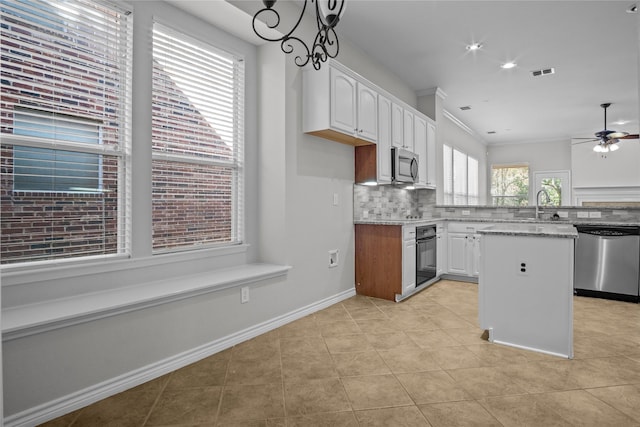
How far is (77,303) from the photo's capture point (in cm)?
196

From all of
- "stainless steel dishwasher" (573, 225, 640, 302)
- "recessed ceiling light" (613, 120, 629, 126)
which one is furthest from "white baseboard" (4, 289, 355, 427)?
"recessed ceiling light" (613, 120, 629, 126)

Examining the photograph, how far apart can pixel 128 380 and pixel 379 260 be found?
267cm

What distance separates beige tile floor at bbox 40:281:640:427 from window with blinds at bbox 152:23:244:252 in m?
1.03

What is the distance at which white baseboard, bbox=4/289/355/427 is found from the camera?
170 centimetres

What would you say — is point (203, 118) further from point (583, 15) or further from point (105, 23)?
point (583, 15)

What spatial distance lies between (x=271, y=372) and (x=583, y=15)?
438 cm

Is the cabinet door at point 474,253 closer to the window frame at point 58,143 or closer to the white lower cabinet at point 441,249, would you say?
the white lower cabinet at point 441,249

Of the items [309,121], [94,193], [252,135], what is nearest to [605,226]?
[309,121]

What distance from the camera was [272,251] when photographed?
324cm

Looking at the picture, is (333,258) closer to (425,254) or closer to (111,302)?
(425,254)

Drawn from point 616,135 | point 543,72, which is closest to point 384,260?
point 543,72

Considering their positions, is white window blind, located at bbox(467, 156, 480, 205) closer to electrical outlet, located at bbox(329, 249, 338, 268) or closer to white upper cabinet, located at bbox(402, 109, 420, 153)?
white upper cabinet, located at bbox(402, 109, 420, 153)

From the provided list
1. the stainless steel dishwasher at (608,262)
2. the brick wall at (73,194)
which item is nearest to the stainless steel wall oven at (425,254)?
the stainless steel dishwasher at (608,262)

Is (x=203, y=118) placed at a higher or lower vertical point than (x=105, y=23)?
lower
